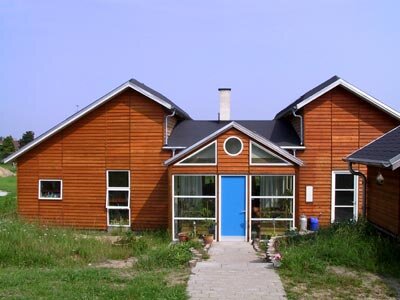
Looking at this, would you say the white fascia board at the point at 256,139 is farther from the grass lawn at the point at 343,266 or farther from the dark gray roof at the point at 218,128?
the grass lawn at the point at 343,266

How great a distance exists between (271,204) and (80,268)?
8167mm

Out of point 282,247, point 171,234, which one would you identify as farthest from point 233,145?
point 282,247

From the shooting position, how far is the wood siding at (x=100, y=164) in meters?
19.4

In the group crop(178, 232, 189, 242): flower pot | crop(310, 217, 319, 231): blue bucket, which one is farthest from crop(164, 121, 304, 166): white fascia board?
crop(178, 232, 189, 242): flower pot

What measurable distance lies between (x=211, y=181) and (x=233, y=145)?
1485mm

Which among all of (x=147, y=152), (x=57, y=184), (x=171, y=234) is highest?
(x=147, y=152)

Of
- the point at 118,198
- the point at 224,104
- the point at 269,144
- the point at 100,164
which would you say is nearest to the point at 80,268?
the point at 269,144

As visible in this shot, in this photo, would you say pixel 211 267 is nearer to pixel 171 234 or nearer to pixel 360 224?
pixel 360 224

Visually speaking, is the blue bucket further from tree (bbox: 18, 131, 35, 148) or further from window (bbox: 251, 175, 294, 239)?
tree (bbox: 18, 131, 35, 148)

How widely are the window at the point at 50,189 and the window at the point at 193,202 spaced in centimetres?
554

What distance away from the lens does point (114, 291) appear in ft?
28.5

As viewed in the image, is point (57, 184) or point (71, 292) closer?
point (71, 292)

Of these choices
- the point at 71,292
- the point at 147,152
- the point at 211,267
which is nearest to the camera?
the point at 71,292

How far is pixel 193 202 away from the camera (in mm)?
17344
